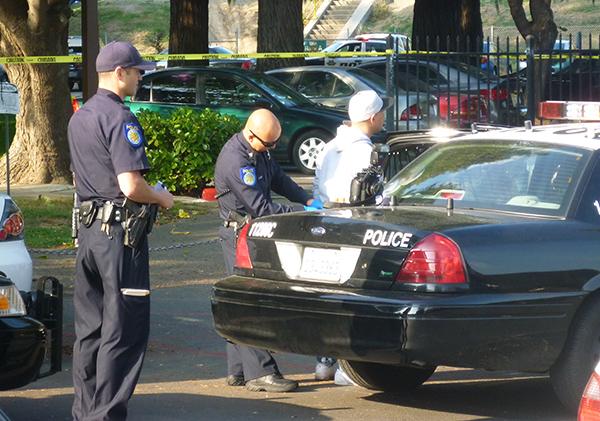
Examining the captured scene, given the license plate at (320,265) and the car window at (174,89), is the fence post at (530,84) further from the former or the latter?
the car window at (174,89)

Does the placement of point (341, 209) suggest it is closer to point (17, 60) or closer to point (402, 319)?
point (402, 319)

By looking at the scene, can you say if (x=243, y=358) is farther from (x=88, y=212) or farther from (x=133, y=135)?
(x=133, y=135)

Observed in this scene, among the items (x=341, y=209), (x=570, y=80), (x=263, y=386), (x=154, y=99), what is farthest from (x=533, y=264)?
(x=154, y=99)

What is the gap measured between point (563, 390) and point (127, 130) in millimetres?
2439

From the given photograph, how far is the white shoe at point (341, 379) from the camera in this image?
764cm

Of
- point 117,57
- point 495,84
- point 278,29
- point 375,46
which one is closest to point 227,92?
point 278,29

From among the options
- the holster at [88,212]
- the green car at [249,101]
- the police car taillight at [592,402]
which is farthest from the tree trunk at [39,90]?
the police car taillight at [592,402]

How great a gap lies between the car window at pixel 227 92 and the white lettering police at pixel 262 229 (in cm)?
1187

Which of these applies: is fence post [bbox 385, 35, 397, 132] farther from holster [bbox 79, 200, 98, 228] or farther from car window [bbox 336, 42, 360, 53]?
car window [bbox 336, 42, 360, 53]

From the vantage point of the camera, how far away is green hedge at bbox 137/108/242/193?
15.4 meters

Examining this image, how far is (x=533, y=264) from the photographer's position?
21.0 ft

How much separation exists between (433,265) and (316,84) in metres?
14.8

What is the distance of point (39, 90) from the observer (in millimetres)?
15594

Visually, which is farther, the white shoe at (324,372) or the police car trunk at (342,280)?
the white shoe at (324,372)
